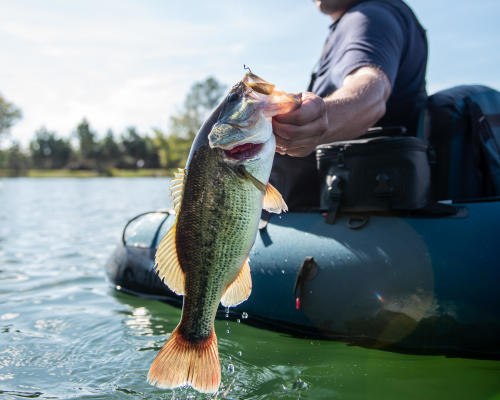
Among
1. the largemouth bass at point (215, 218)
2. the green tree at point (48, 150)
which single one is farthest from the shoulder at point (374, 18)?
the green tree at point (48, 150)

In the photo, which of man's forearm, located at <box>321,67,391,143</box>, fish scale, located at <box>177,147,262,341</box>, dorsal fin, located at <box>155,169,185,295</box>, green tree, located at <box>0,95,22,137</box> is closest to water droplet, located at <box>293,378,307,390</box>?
fish scale, located at <box>177,147,262,341</box>

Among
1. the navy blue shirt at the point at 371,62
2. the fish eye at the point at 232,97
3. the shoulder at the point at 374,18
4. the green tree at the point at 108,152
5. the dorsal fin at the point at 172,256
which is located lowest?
the dorsal fin at the point at 172,256

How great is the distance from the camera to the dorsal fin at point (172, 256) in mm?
2283

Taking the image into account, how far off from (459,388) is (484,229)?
1.11 m

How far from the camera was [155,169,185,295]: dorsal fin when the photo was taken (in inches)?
89.9

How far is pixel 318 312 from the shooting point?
139 inches

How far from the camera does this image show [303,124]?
2.36 m

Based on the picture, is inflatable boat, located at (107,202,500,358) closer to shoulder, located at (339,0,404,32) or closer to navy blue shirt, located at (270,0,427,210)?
navy blue shirt, located at (270,0,427,210)

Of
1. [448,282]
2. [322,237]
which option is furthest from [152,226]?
[448,282]

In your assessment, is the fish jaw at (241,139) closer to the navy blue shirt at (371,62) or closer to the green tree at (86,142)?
the navy blue shirt at (371,62)

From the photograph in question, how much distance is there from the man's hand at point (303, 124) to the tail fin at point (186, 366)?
1105 mm

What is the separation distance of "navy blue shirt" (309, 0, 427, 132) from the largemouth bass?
142cm

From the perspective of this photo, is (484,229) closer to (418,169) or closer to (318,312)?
(418,169)

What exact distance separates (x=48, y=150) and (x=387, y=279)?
321ft
